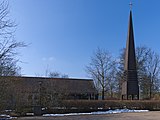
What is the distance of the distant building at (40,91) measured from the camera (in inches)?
689

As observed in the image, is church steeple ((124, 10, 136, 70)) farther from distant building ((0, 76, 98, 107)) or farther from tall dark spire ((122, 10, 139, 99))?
distant building ((0, 76, 98, 107))

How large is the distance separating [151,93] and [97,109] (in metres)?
24.3

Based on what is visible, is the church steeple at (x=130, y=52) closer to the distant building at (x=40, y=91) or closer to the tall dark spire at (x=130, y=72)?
the tall dark spire at (x=130, y=72)

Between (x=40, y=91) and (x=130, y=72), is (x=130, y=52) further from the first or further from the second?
(x=40, y=91)

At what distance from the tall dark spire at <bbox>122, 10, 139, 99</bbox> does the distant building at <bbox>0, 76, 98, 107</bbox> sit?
6691 mm

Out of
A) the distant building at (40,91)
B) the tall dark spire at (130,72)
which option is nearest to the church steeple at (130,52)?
the tall dark spire at (130,72)

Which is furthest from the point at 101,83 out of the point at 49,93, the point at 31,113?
the point at 31,113

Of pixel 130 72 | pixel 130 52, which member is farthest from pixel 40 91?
pixel 130 52

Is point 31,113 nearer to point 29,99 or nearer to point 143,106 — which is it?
point 29,99

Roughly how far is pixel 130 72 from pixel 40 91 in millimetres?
19337

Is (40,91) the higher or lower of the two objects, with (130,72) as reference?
lower

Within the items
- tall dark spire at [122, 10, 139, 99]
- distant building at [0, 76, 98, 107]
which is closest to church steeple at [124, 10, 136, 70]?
tall dark spire at [122, 10, 139, 99]

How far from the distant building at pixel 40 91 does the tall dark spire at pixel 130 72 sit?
6.69 m

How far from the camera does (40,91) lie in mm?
32344
